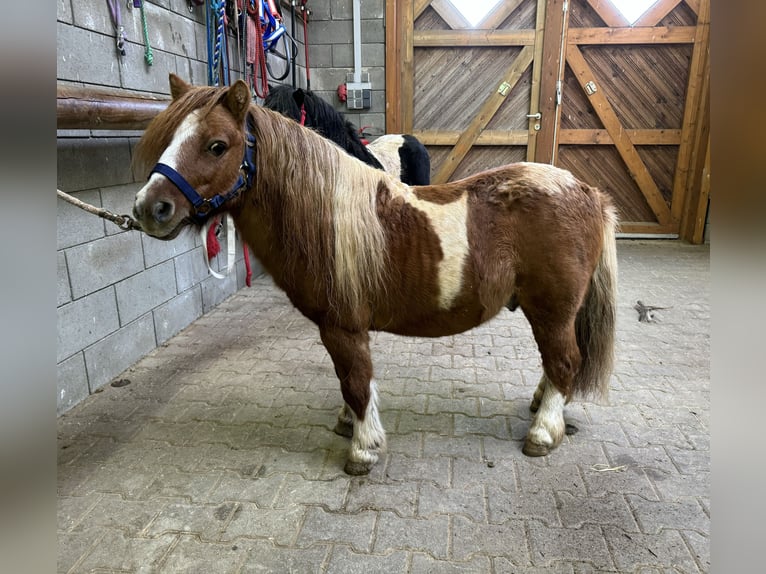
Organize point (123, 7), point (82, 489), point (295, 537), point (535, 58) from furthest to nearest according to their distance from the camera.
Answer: point (535, 58) < point (123, 7) < point (82, 489) < point (295, 537)

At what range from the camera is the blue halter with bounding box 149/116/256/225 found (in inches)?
61.4

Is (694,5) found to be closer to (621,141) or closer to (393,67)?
(621,141)

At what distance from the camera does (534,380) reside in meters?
2.79

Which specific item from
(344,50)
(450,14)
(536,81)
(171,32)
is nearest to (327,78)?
(344,50)

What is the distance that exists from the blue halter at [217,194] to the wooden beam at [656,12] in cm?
605

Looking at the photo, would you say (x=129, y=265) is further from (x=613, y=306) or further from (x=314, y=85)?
(x=314, y=85)

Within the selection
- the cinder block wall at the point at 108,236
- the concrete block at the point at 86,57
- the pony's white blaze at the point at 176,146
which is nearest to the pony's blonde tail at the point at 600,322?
the pony's white blaze at the point at 176,146

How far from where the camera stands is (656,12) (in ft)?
18.7

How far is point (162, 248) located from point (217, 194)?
70.6 inches

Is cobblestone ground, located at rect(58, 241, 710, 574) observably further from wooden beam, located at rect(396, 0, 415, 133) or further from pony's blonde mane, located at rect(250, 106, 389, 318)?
wooden beam, located at rect(396, 0, 415, 133)

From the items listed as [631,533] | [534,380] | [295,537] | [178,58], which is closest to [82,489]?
[295,537]

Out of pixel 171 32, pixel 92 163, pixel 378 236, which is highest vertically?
pixel 171 32

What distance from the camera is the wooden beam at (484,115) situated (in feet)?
19.3
